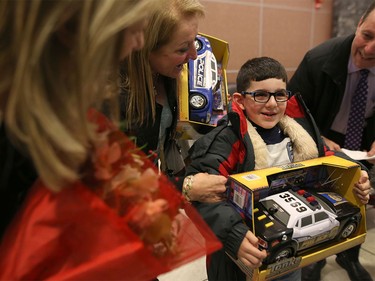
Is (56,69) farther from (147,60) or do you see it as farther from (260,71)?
(260,71)

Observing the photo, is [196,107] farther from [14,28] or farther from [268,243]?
[14,28]

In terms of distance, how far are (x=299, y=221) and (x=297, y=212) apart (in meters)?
0.03

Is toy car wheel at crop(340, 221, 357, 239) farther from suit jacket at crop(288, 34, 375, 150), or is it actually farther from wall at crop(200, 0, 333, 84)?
wall at crop(200, 0, 333, 84)

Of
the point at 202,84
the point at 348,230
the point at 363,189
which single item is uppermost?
the point at 202,84

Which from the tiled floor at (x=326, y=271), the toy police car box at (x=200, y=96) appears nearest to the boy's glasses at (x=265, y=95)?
the toy police car box at (x=200, y=96)

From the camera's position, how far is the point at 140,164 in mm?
523

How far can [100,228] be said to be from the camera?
43cm

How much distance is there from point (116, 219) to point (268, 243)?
1.77 feet

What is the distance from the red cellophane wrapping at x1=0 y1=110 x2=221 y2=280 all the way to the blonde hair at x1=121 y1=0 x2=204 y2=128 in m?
0.45

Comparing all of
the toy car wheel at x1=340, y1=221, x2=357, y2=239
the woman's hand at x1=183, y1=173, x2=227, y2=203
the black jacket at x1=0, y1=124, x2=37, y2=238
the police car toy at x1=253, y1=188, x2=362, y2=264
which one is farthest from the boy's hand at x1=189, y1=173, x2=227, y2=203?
the black jacket at x1=0, y1=124, x2=37, y2=238

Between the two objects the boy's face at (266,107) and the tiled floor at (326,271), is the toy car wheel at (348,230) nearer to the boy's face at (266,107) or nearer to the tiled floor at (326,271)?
the boy's face at (266,107)

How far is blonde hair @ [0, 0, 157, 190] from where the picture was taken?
380mm

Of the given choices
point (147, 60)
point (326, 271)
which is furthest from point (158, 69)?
point (326, 271)

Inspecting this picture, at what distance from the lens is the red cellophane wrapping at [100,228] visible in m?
0.42
